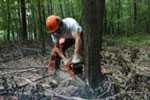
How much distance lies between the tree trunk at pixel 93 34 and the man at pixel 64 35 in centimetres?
62

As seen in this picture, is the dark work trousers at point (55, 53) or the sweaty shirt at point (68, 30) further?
the dark work trousers at point (55, 53)

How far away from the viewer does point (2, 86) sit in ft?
22.4

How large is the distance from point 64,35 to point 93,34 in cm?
126

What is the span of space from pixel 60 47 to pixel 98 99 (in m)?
1.89

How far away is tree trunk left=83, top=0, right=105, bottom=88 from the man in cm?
62

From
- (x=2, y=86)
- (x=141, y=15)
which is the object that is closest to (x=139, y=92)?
(x=2, y=86)

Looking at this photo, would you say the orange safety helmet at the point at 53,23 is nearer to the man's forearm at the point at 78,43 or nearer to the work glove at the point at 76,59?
the man's forearm at the point at 78,43

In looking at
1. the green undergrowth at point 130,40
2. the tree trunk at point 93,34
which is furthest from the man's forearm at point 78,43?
the green undergrowth at point 130,40

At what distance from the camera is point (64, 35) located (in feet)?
22.7

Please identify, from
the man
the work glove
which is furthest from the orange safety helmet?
the work glove

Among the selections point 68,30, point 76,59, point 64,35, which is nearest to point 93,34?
point 76,59

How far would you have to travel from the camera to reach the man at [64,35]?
660cm

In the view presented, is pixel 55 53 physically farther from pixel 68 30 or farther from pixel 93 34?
pixel 93 34

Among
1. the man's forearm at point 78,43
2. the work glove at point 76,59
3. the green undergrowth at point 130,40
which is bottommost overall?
the green undergrowth at point 130,40
